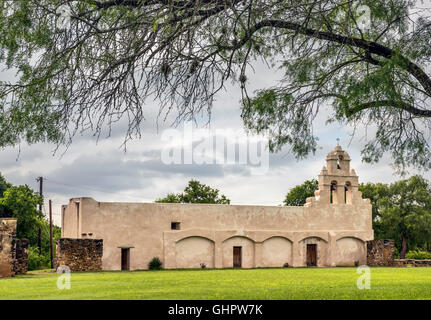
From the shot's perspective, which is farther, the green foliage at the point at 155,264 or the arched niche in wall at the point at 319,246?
the arched niche in wall at the point at 319,246

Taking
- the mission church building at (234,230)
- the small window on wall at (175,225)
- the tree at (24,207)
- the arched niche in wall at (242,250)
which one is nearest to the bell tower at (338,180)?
the mission church building at (234,230)

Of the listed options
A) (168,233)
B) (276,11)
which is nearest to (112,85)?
(276,11)

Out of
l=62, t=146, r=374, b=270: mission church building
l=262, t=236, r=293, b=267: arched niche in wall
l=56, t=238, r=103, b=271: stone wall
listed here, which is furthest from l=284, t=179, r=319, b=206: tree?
l=56, t=238, r=103, b=271: stone wall

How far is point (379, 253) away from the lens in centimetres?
3759

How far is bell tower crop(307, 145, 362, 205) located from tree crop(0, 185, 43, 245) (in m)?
17.2

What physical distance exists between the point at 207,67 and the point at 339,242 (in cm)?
2924

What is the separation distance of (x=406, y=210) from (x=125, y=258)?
25.3m

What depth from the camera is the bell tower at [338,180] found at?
123ft

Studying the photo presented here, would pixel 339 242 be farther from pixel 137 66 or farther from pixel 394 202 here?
pixel 137 66

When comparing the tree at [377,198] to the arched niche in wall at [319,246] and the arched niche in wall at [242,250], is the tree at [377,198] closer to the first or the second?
the arched niche in wall at [319,246]

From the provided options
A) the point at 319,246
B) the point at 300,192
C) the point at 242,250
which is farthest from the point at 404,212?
the point at 242,250

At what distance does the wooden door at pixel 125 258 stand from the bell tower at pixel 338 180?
1132 cm

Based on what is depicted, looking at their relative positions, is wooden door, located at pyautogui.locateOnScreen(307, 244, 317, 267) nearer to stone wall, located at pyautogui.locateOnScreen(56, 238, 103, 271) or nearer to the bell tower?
the bell tower

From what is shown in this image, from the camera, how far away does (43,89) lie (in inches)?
355
